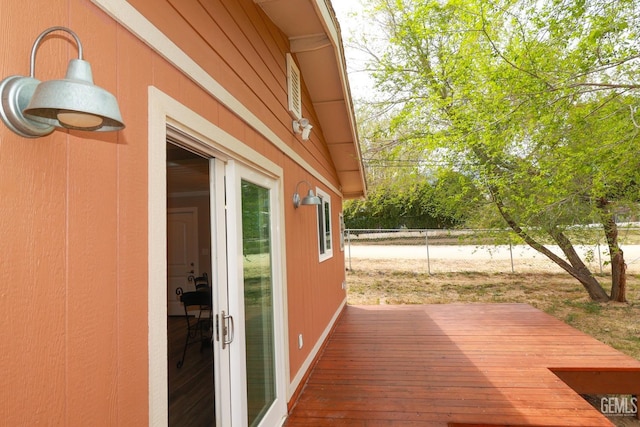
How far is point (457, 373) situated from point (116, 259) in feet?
12.0

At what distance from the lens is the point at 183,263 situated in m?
6.91

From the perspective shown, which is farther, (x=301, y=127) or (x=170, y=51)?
(x=301, y=127)

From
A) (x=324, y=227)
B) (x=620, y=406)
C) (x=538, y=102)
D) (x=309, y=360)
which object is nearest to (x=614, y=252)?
(x=620, y=406)

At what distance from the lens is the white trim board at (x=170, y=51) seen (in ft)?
4.05

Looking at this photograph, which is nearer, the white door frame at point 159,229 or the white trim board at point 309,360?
the white door frame at point 159,229

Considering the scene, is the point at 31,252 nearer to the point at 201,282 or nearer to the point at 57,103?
the point at 57,103

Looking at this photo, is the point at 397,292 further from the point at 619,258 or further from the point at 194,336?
the point at 194,336

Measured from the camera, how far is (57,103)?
29.2 inches

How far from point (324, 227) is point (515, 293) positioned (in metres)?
6.73

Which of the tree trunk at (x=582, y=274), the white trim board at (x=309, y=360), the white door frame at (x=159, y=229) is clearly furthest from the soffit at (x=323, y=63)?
the tree trunk at (x=582, y=274)

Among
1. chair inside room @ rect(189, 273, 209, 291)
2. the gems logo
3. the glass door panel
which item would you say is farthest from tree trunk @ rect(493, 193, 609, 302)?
the glass door panel

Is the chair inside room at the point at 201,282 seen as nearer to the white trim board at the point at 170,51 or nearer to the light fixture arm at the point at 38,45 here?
the white trim board at the point at 170,51

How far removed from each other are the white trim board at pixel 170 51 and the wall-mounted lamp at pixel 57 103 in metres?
0.39

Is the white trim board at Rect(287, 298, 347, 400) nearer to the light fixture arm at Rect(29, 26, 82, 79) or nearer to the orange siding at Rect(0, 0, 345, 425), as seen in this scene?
the orange siding at Rect(0, 0, 345, 425)
